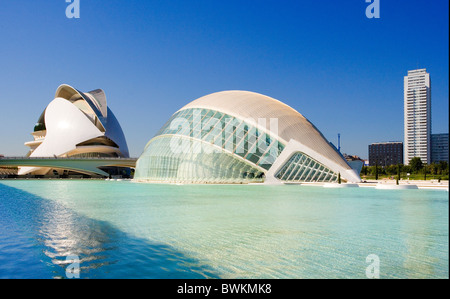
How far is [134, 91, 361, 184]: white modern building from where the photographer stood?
115 feet

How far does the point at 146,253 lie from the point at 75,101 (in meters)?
82.4

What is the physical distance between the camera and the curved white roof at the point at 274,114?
3597cm

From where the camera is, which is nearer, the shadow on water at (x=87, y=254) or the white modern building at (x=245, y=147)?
the shadow on water at (x=87, y=254)

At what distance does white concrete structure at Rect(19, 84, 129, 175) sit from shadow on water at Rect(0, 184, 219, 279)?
65.7m

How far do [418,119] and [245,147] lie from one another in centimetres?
15383

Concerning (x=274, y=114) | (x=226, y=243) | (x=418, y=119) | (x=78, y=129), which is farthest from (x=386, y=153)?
(x=226, y=243)

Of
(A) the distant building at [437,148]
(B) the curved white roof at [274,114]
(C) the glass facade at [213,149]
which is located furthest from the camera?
(A) the distant building at [437,148]

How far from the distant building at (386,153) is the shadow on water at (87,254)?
18439cm

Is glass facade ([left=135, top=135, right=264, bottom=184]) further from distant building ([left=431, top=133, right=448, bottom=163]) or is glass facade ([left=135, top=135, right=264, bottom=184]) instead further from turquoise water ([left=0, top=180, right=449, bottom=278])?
distant building ([left=431, top=133, right=448, bottom=163])

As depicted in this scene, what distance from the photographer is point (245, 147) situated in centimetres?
3631

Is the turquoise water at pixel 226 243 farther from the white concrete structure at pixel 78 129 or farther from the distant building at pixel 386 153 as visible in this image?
the distant building at pixel 386 153

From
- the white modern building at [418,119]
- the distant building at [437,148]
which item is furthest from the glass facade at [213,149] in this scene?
the distant building at [437,148]

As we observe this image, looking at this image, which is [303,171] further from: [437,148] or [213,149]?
[437,148]

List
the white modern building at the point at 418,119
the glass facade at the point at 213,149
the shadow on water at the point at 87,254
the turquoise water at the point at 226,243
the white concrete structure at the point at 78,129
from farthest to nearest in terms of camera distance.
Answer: the white modern building at the point at 418,119 < the white concrete structure at the point at 78,129 < the glass facade at the point at 213,149 < the turquoise water at the point at 226,243 < the shadow on water at the point at 87,254
